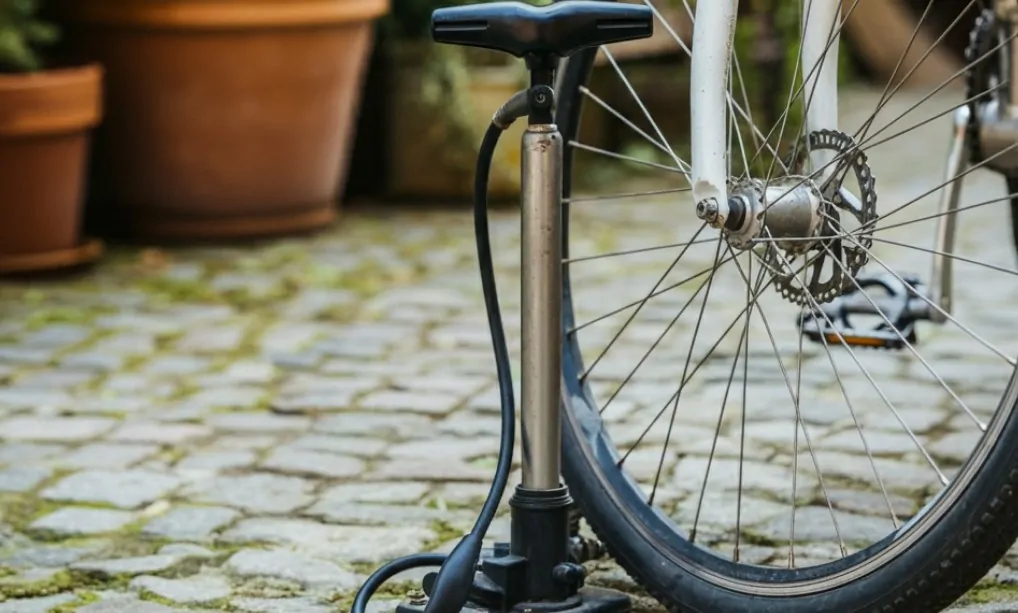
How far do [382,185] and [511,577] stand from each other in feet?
13.6

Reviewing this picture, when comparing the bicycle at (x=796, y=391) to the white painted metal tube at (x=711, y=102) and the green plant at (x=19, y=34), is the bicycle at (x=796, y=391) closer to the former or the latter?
the white painted metal tube at (x=711, y=102)

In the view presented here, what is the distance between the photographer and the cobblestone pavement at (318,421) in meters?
2.47

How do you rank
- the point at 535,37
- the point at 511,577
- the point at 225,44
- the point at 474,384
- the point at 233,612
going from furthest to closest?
the point at 225,44, the point at 474,384, the point at 233,612, the point at 511,577, the point at 535,37

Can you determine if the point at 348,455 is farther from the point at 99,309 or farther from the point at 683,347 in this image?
the point at 99,309

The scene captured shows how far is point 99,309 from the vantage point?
429 centimetres

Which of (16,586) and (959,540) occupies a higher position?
(959,540)

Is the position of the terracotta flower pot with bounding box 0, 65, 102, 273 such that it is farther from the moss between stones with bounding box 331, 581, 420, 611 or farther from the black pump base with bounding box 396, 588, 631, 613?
the black pump base with bounding box 396, 588, 631, 613

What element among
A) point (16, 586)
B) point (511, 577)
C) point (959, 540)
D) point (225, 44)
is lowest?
point (16, 586)

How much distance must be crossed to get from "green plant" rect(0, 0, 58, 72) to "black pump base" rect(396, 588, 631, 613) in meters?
2.89

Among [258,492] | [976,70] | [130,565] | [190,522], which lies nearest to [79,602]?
[130,565]

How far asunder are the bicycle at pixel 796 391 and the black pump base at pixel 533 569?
11 mm

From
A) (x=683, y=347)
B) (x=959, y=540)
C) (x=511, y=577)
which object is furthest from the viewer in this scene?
(x=683, y=347)

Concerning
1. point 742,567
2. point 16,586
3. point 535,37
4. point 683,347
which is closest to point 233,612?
point 16,586

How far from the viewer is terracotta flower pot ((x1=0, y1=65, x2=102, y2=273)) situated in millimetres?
4461
